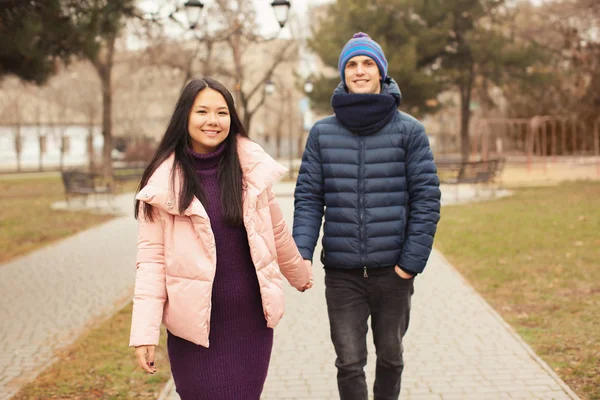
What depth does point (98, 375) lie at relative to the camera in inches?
215

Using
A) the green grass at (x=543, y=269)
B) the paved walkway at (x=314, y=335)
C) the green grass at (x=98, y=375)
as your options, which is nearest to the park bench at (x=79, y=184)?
the green grass at (x=543, y=269)

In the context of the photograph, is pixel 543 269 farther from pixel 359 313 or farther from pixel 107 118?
pixel 107 118

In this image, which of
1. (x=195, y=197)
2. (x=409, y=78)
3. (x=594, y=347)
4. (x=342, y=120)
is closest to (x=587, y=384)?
(x=594, y=347)

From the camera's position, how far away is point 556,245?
11406 mm

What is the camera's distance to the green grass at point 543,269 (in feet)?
19.4

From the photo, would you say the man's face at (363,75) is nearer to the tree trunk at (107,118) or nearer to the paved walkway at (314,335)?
the paved walkway at (314,335)

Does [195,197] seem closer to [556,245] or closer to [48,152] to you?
[556,245]

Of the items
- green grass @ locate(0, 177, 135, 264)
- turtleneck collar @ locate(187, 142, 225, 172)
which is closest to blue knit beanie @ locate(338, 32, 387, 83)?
turtleneck collar @ locate(187, 142, 225, 172)

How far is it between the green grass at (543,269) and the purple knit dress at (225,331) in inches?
106

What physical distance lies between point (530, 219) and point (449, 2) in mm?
16456

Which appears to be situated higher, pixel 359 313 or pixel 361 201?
pixel 361 201

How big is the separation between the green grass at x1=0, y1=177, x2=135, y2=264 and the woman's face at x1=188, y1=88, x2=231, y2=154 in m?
9.41

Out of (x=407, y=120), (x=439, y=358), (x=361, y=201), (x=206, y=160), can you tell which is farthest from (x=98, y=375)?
(x=407, y=120)

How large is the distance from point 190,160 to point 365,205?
94 cm
